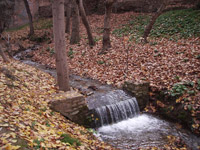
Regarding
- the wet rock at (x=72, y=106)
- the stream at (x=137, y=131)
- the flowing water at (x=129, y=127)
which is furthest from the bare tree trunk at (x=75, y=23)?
the wet rock at (x=72, y=106)

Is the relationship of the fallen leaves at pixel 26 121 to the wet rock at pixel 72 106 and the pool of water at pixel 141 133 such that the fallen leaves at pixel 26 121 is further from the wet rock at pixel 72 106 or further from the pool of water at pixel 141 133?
the pool of water at pixel 141 133

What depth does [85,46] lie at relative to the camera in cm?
1370

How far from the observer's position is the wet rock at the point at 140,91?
7.66 metres

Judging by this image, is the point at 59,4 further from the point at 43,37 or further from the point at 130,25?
the point at 43,37

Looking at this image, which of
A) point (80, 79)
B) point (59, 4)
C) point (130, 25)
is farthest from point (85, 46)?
point (59, 4)

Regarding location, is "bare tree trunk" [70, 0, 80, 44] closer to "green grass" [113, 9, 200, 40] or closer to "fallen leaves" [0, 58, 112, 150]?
"green grass" [113, 9, 200, 40]

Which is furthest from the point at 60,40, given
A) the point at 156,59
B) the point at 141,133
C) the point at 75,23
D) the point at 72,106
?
the point at 75,23

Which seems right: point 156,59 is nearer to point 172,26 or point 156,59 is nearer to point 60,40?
point 60,40

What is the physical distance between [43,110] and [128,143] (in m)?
2.87

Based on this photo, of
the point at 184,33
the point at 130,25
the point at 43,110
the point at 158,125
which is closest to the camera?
the point at 43,110

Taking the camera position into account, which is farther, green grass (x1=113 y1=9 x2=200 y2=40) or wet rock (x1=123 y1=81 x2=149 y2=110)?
green grass (x1=113 y1=9 x2=200 y2=40)

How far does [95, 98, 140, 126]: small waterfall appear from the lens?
6.59 m

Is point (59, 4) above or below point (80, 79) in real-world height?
above

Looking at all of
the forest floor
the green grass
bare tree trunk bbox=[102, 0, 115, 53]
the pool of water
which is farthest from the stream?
the green grass
